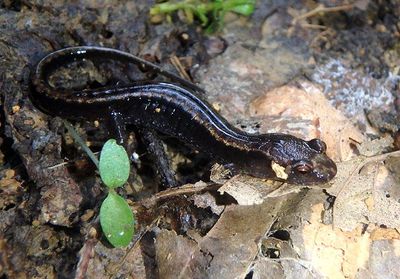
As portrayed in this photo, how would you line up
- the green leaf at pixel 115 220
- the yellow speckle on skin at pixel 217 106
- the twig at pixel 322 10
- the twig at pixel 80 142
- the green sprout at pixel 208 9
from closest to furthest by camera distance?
the green leaf at pixel 115 220 → the twig at pixel 80 142 → the yellow speckle on skin at pixel 217 106 → the green sprout at pixel 208 9 → the twig at pixel 322 10

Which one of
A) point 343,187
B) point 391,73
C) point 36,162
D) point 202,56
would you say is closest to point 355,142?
point 343,187

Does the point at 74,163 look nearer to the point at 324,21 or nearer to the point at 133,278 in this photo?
the point at 133,278

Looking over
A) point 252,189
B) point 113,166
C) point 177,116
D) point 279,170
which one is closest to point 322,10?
point 177,116

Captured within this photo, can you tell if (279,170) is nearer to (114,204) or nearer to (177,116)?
(177,116)

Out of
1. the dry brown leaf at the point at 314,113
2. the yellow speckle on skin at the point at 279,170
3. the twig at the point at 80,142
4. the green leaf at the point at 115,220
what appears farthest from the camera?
the dry brown leaf at the point at 314,113

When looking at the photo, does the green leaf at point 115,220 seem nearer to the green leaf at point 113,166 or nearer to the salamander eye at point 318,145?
the green leaf at point 113,166

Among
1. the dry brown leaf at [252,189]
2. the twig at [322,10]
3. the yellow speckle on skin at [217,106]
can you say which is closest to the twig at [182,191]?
the dry brown leaf at [252,189]

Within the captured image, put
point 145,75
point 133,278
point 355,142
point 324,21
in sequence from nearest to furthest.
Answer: point 133,278
point 355,142
point 145,75
point 324,21
